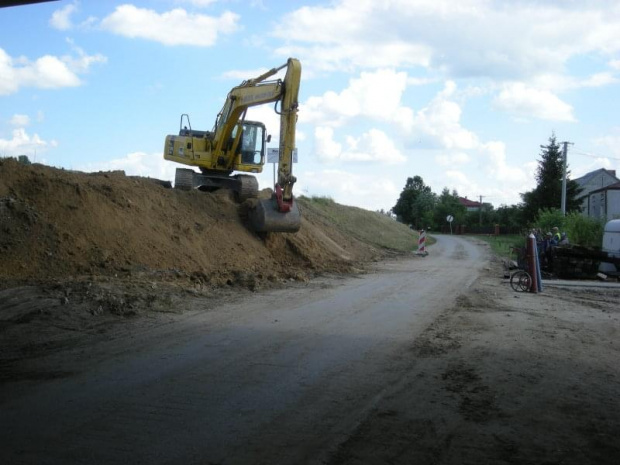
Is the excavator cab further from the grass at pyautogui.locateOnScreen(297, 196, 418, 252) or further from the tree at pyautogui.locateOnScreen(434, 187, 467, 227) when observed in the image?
the tree at pyautogui.locateOnScreen(434, 187, 467, 227)

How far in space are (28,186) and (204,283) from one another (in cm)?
500

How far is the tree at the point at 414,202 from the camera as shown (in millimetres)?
120688

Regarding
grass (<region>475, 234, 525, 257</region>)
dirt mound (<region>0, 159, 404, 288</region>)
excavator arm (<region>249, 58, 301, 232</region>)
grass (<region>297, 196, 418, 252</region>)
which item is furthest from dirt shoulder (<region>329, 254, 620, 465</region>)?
grass (<region>297, 196, 418, 252</region>)

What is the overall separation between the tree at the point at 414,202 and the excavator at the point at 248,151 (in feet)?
310

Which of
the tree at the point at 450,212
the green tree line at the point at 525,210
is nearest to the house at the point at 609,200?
the green tree line at the point at 525,210

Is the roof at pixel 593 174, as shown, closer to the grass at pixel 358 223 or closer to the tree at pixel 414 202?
the tree at pixel 414 202

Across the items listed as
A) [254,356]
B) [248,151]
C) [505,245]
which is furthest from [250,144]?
[505,245]

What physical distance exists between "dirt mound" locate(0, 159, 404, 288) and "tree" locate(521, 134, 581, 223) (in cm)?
4150

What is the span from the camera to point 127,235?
1631 cm

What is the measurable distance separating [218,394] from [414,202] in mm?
120816

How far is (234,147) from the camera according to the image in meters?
23.2

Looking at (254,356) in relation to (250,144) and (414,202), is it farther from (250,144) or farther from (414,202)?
(414,202)

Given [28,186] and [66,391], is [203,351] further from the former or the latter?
[28,186]

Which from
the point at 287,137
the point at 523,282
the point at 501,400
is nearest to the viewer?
the point at 501,400
